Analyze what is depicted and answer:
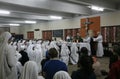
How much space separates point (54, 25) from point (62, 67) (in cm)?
1393

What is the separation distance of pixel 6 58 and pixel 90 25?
34.1ft

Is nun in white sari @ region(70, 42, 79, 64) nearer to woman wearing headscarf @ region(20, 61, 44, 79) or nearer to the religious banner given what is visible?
the religious banner

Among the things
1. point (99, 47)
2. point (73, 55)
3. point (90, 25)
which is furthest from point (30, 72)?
point (90, 25)

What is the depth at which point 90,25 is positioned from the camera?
13.1 m

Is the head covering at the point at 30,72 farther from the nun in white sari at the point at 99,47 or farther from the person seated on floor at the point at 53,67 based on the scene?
the nun in white sari at the point at 99,47

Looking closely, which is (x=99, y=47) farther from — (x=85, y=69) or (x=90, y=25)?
(x=85, y=69)

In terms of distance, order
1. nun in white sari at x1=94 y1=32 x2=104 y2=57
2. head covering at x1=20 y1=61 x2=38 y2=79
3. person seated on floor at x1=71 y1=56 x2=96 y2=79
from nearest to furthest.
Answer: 1. person seated on floor at x1=71 y1=56 x2=96 y2=79
2. head covering at x1=20 y1=61 x2=38 y2=79
3. nun in white sari at x1=94 y1=32 x2=104 y2=57

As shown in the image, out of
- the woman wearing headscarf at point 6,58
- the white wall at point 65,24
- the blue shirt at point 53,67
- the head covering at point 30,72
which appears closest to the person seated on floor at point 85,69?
the blue shirt at point 53,67

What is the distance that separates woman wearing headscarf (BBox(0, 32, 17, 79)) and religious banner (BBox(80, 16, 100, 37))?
9922 millimetres

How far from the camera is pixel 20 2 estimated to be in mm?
8195

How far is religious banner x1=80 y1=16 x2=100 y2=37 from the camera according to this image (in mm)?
12648

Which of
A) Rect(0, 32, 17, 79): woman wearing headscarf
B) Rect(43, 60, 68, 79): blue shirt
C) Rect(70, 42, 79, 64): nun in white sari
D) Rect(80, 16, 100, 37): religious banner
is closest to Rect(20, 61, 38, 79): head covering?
Rect(43, 60, 68, 79): blue shirt

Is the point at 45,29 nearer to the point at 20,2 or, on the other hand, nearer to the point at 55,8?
the point at 55,8

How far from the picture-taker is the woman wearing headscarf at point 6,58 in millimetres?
3309
